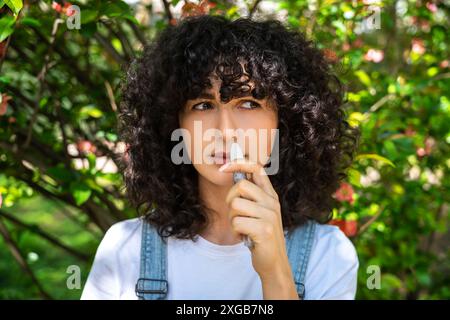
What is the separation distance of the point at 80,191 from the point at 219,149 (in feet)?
1.97

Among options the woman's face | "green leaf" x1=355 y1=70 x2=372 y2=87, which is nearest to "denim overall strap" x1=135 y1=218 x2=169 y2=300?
the woman's face

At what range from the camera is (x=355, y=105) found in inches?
93.1

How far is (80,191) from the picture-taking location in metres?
1.88

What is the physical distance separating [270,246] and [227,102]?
401 millimetres

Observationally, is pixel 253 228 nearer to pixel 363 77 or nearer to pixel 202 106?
pixel 202 106

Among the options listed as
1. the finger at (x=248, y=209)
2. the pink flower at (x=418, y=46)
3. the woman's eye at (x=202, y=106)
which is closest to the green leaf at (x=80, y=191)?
the woman's eye at (x=202, y=106)

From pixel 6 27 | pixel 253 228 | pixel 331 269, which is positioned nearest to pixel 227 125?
pixel 253 228

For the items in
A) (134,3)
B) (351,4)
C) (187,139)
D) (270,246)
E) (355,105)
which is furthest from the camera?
(134,3)

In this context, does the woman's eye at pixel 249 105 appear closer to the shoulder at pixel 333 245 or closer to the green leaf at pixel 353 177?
the shoulder at pixel 333 245
